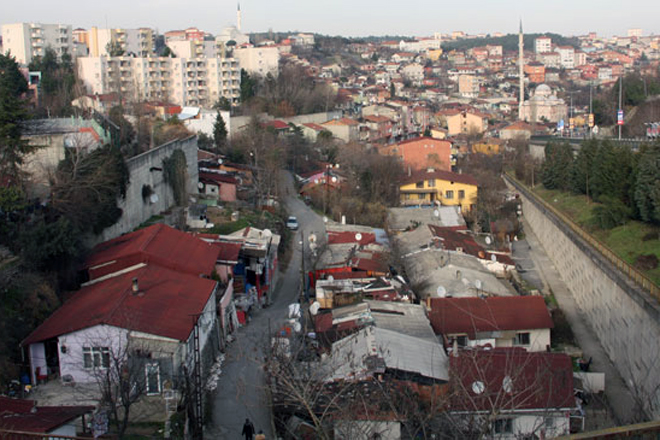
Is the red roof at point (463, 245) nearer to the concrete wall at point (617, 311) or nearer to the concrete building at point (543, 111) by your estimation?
the concrete wall at point (617, 311)

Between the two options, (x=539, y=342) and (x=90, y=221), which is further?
(x=90, y=221)

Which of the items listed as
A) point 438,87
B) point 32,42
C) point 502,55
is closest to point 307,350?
point 32,42

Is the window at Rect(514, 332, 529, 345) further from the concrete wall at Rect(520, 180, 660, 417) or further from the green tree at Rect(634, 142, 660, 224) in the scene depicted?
the green tree at Rect(634, 142, 660, 224)

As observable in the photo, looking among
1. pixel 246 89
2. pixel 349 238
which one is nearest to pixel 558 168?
pixel 349 238

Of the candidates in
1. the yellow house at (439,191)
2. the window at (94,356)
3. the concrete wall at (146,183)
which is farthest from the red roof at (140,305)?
the yellow house at (439,191)

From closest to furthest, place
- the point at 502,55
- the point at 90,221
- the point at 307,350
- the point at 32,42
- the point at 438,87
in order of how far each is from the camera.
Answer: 1. the point at 307,350
2. the point at 90,221
3. the point at 32,42
4. the point at 438,87
5. the point at 502,55

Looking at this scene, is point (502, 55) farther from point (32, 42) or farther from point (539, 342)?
point (539, 342)
